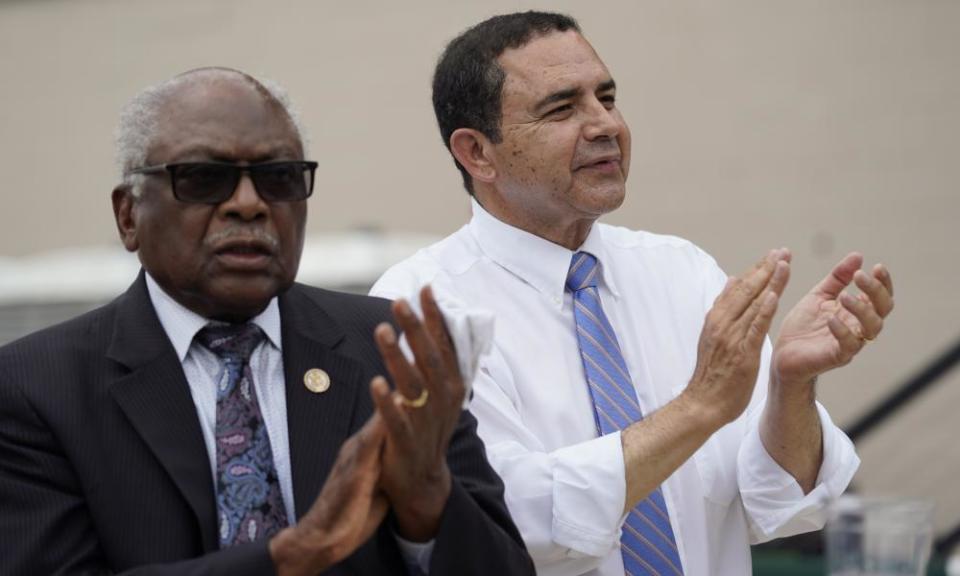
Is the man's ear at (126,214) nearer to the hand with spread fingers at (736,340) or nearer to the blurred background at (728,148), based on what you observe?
the hand with spread fingers at (736,340)

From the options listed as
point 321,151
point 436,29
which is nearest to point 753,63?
point 436,29

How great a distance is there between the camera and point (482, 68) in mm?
3838

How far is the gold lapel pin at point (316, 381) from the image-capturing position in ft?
9.53

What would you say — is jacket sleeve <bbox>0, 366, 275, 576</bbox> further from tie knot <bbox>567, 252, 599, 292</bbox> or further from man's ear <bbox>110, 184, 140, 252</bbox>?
tie knot <bbox>567, 252, 599, 292</bbox>

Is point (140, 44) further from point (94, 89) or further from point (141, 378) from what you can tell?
point (141, 378)

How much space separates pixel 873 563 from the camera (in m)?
2.23

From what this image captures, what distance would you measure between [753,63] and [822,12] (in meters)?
0.56

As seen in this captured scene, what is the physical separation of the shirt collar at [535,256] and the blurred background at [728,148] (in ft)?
19.0

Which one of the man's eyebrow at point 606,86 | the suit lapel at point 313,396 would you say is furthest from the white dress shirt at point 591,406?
the suit lapel at point 313,396

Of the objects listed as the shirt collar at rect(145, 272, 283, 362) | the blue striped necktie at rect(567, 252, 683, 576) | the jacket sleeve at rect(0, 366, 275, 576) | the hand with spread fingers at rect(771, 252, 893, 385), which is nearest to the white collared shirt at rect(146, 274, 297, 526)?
the shirt collar at rect(145, 272, 283, 362)

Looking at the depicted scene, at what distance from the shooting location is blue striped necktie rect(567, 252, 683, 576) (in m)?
3.43

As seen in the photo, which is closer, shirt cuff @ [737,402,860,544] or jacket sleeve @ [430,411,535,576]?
jacket sleeve @ [430,411,535,576]

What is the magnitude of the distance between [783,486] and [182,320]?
1357mm

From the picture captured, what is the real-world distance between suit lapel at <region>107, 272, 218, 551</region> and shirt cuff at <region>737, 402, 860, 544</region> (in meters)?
1.29
